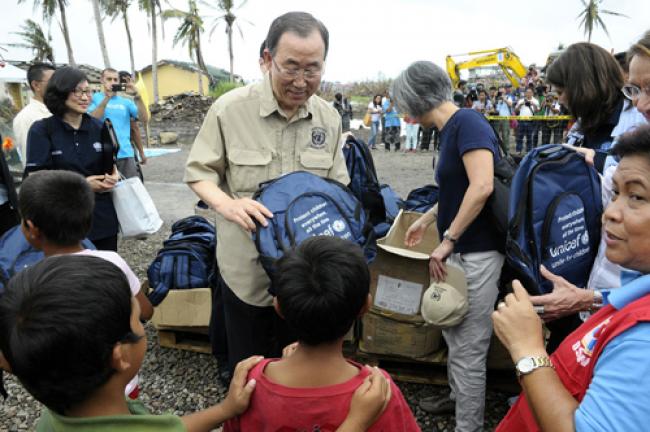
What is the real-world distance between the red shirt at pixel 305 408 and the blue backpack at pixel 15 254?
4.66 ft

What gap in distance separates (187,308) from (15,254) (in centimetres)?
144

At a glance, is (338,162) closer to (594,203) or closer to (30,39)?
(594,203)

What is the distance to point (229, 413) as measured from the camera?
1.39m

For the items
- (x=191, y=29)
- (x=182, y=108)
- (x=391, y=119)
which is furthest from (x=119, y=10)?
(x=391, y=119)

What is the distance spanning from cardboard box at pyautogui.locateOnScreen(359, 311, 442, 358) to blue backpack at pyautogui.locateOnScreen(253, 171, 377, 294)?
117 centimetres

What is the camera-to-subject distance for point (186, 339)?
3.74m

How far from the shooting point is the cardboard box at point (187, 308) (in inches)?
136

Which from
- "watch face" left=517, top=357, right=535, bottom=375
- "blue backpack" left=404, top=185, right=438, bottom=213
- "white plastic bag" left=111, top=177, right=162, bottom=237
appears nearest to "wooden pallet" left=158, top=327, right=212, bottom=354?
"white plastic bag" left=111, top=177, right=162, bottom=237

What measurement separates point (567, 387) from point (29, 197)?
2.12 metres

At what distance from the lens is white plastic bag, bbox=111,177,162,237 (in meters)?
3.40

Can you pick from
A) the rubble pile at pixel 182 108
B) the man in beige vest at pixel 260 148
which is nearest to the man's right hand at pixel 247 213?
the man in beige vest at pixel 260 148

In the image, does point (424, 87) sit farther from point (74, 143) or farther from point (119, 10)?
point (119, 10)

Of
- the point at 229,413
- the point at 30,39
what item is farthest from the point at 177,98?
the point at 229,413

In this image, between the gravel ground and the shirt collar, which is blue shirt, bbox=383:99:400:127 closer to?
the gravel ground
